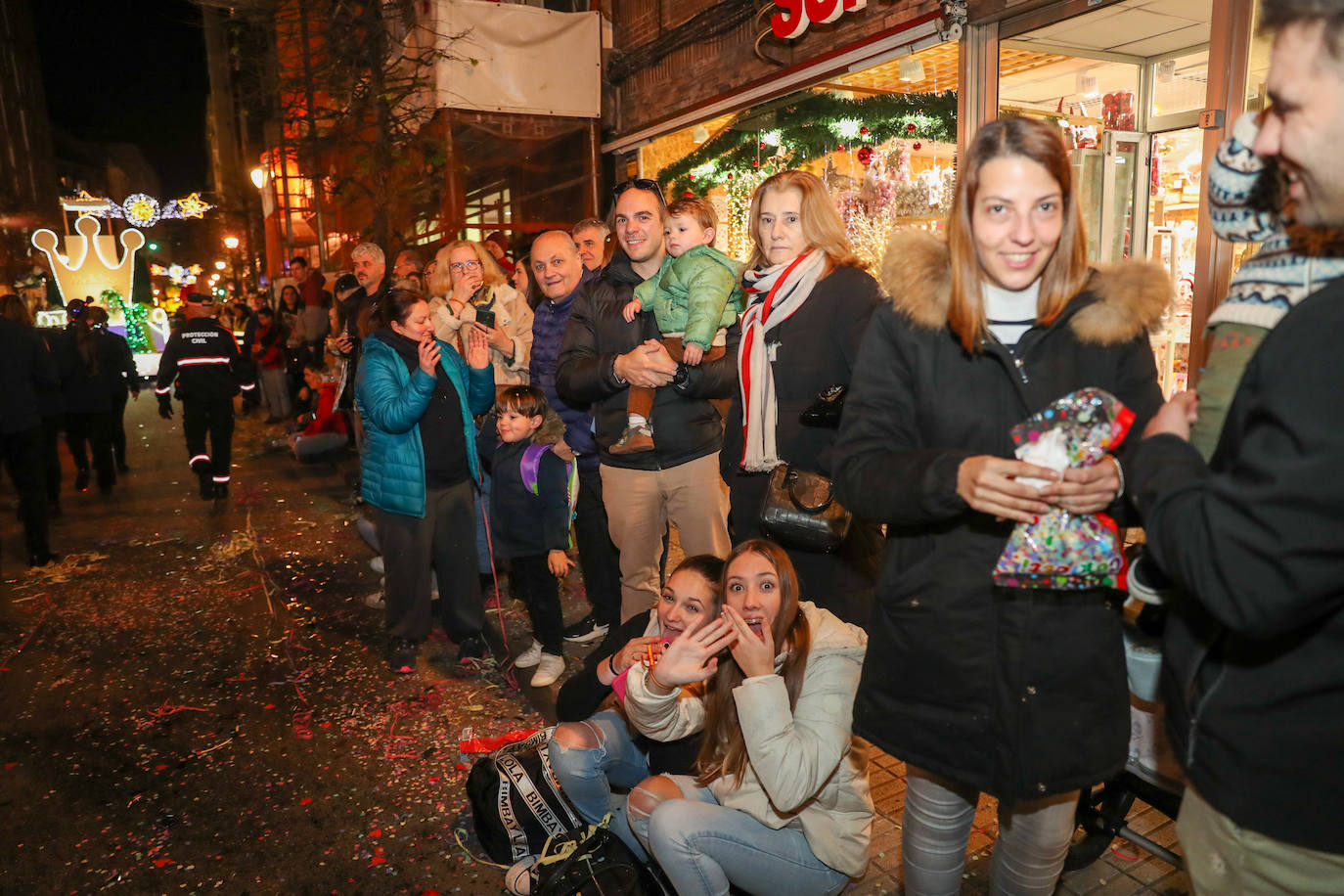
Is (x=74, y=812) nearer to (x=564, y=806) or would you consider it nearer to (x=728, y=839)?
(x=564, y=806)

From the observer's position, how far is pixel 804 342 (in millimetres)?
3266

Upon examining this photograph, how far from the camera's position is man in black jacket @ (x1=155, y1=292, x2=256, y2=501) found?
30.0 feet

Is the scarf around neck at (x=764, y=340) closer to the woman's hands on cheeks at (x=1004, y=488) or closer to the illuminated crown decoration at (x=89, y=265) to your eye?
the woman's hands on cheeks at (x=1004, y=488)

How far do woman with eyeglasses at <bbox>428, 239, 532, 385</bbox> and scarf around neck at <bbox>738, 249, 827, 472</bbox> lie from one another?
2.38m

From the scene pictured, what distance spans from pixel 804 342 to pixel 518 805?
6.44 ft

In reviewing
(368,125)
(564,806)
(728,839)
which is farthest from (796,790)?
(368,125)

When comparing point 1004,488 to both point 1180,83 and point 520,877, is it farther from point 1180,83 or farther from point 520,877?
point 1180,83

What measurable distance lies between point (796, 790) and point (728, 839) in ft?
1.02

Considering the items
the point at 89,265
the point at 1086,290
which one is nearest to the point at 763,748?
the point at 1086,290

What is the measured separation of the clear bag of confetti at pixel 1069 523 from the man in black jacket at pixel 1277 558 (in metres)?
0.16

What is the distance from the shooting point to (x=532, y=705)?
4480 mm

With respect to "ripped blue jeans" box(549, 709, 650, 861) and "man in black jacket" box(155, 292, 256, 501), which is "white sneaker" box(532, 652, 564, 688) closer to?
"ripped blue jeans" box(549, 709, 650, 861)

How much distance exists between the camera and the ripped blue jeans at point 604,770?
9.89 feet

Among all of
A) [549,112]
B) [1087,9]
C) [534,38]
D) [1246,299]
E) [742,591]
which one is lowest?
[742,591]
